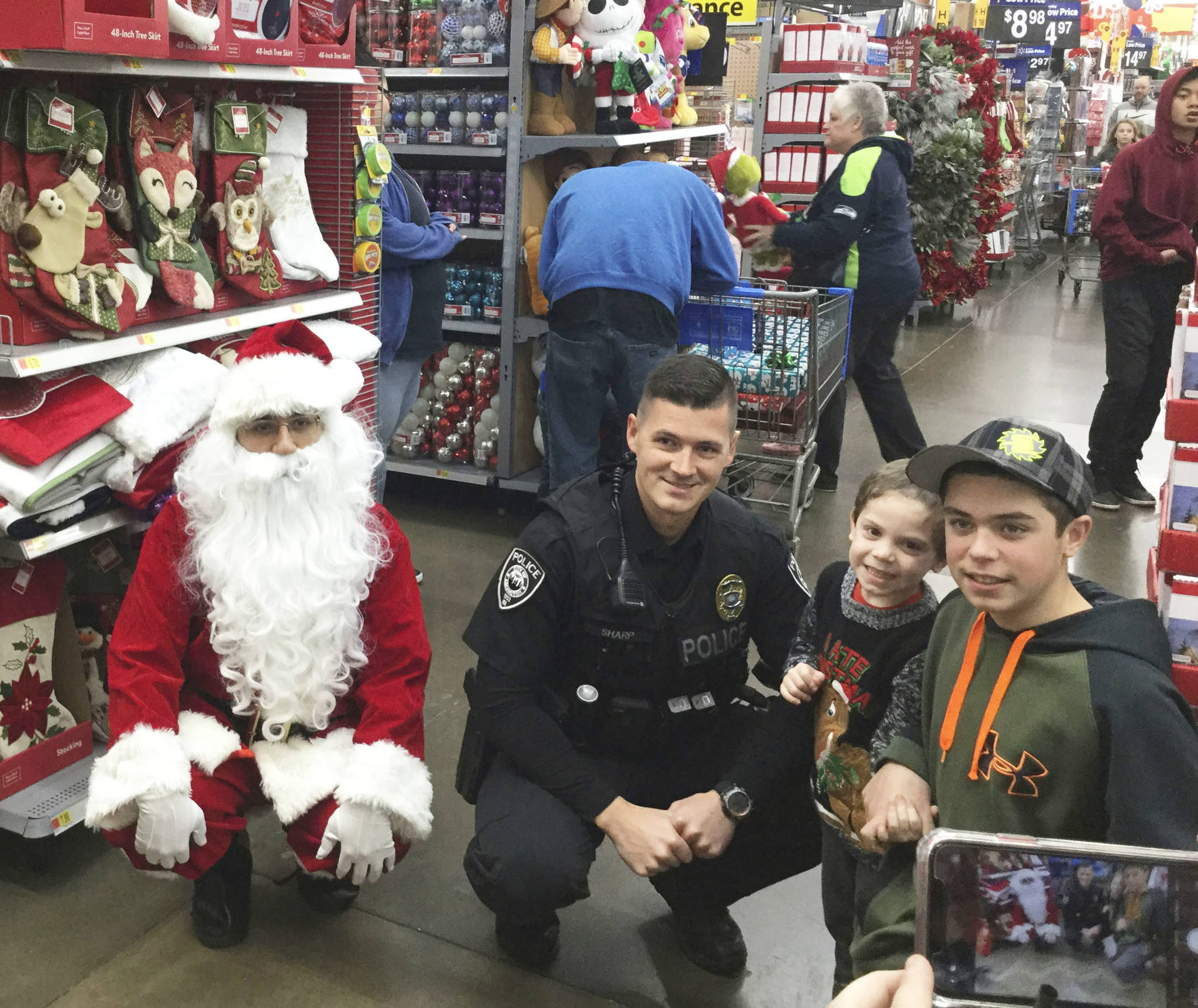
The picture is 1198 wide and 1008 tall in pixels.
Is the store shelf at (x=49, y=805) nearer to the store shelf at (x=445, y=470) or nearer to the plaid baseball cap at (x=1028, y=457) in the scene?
the plaid baseball cap at (x=1028, y=457)

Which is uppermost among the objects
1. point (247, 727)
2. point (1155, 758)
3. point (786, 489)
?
point (1155, 758)

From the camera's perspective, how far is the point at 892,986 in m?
1.35

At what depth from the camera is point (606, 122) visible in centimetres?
519

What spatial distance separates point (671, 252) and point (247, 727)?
256 centimetres

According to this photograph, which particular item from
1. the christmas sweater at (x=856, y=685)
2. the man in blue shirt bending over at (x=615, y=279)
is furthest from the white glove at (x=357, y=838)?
the man in blue shirt bending over at (x=615, y=279)

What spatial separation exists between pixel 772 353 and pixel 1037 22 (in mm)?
12922

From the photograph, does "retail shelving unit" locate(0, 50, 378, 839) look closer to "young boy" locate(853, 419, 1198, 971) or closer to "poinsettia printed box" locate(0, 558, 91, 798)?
"poinsettia printed box" locate(0, 558, 91, 798)

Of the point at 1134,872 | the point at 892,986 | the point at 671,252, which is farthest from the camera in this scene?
the point at 671,252

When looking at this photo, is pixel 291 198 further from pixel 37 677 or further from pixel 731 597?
pixel 731 597

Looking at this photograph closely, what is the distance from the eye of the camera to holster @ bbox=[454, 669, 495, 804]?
2549mm

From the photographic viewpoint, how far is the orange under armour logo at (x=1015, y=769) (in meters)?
1.66

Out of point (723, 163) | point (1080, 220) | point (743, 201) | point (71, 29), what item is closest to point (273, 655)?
point (71, 29)

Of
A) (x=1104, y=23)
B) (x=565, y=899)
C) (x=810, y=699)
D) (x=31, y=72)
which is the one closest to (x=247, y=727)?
(x=565, y=899)

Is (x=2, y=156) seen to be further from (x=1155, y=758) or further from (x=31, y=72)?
(x=1155, y=758)
